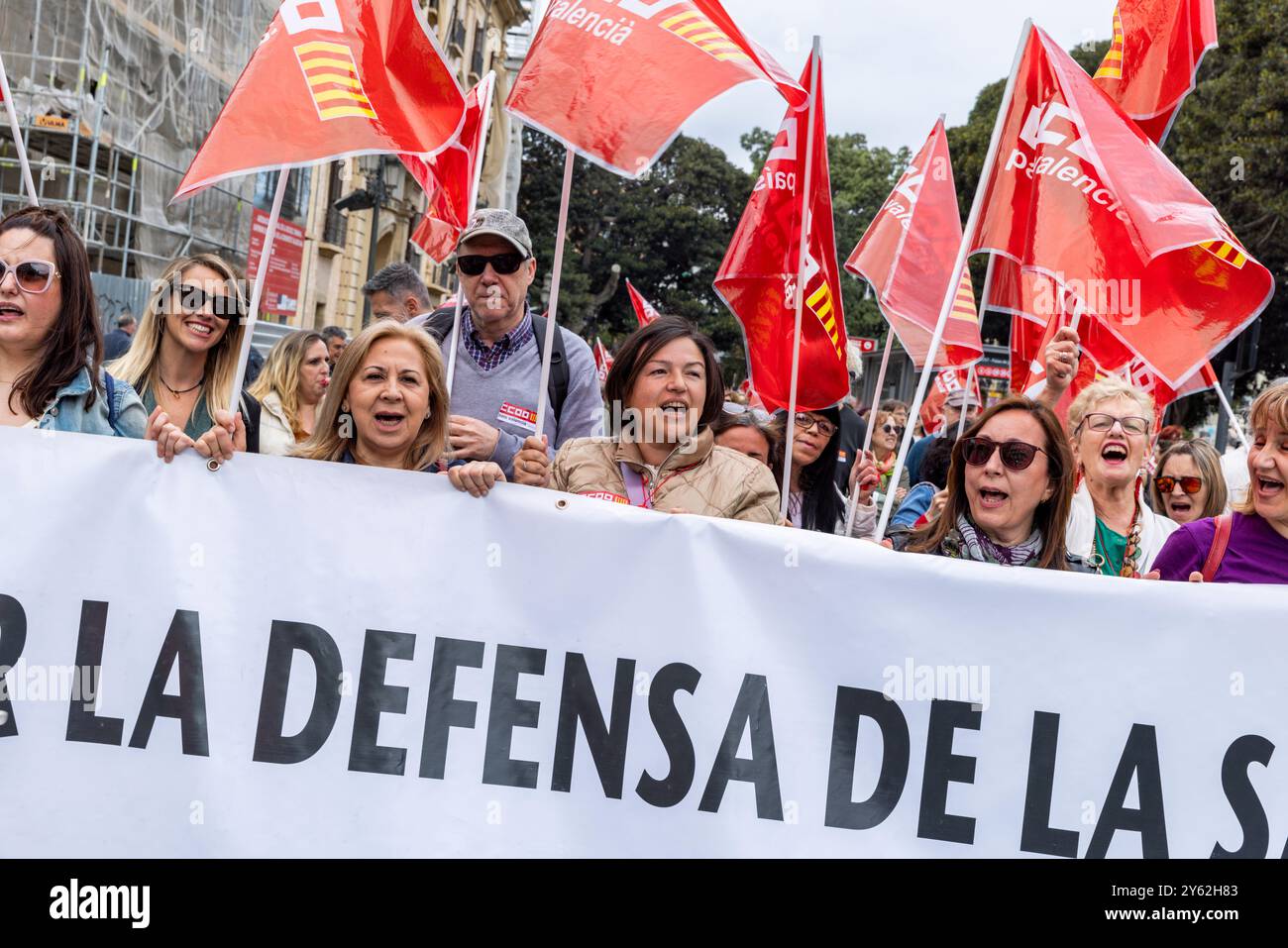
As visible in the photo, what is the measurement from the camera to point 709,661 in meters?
3.25

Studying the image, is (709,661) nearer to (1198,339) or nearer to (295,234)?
(1198,339)

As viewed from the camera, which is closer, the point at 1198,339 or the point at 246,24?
the point at 1198,339

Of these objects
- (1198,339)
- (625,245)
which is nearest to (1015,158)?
(1198,339)

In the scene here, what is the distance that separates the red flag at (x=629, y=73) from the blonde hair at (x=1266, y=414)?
139cm

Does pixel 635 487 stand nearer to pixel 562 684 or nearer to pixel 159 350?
pixel 562 684

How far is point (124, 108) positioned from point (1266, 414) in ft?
54.3

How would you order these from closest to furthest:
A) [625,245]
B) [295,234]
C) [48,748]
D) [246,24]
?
[48,748] → [246,24] → [295,234] → [625,245]

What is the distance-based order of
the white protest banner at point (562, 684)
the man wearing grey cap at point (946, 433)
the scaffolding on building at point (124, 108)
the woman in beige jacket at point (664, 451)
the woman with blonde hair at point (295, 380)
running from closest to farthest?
the white protest banner at point (562, 684), the woman in beige jacket at point (664, 451), the woman with blonde hair at point (295, 380), the man wearing grey cap at point (946, 433), the scaffolding on building at point (124, 108)

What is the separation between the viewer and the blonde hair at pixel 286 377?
5793 mm

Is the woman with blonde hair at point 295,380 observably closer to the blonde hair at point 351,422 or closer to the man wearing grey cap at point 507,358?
the man wearing grey cap at point 507,358

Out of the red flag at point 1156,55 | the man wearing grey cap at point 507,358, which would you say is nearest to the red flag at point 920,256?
the red flag at point 1156,55

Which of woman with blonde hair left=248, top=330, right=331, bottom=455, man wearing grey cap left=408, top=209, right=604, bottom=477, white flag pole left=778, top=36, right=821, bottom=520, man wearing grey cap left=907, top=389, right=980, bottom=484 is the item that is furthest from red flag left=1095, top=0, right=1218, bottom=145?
woman with blonde hair left=248, top=330, right=331, bottom=455

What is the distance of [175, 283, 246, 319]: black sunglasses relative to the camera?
4059mm
